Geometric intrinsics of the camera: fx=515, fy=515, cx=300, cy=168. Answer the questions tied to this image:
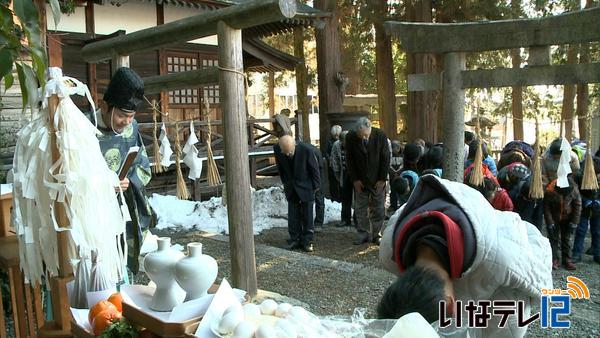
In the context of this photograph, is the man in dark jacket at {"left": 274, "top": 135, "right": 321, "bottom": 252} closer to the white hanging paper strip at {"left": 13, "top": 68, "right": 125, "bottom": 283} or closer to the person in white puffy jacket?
the white hanging paper strip at {"left": 13, "top": 68, "right": 125, "bottom": 283}

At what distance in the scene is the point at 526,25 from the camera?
15.3ft

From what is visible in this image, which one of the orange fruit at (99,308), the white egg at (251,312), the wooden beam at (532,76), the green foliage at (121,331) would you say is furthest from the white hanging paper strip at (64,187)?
the wooden beam at (532,76)

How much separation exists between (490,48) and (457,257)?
3.65 metres

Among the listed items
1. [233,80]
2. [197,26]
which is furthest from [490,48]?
[197,26]

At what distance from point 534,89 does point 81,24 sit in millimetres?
21296

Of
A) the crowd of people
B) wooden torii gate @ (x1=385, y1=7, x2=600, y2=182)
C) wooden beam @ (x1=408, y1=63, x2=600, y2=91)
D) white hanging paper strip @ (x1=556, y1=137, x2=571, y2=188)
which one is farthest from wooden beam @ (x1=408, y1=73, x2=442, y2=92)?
white hanging paper strip @ (x1=556, y1=137, x2=571, y2=188)

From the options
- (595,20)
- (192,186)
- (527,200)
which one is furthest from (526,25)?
(192,186)

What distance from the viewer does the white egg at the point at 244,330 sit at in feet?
4.95

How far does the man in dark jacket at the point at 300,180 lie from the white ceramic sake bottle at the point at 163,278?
5.77 m

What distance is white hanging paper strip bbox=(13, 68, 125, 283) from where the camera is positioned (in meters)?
2.10

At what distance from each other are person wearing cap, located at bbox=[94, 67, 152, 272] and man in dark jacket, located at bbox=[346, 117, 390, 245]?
4449 mm

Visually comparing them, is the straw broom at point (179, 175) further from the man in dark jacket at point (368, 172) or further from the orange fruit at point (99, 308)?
the man in dark jacket at point (368, 172)

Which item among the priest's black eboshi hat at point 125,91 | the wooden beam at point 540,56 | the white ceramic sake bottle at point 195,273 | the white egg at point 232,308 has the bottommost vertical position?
the white egg at point 232,308

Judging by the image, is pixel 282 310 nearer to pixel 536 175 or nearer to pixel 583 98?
pixel 536 175
